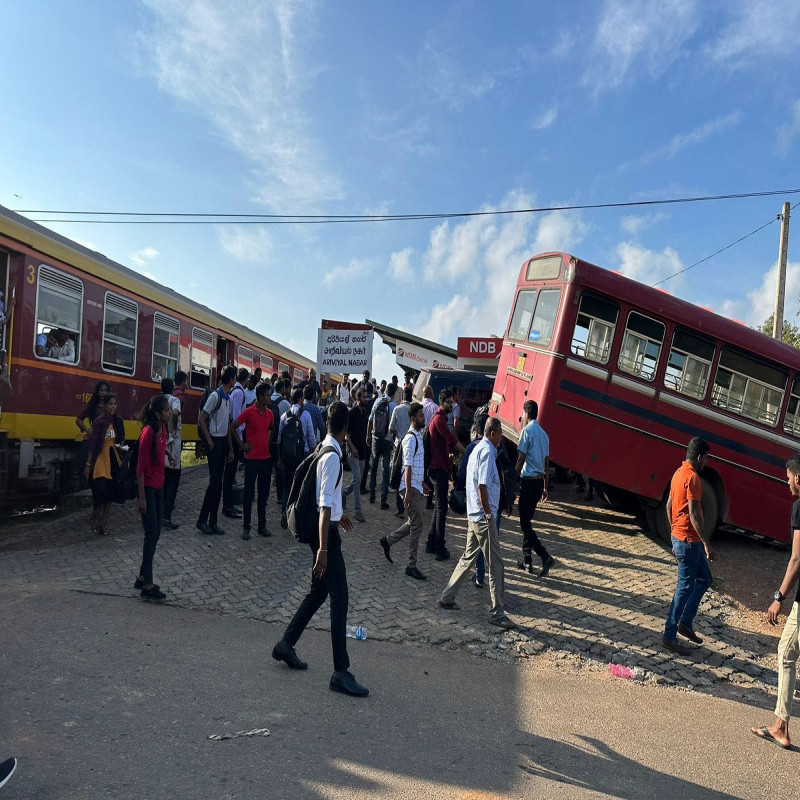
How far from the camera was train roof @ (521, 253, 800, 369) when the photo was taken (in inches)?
347

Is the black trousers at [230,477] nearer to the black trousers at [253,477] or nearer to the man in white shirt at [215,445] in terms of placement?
the man in white shirt at [215,445]

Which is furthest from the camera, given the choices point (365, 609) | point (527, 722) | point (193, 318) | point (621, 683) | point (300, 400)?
point (193, 318)

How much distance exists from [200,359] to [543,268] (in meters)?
7.79

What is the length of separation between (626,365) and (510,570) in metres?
3.51

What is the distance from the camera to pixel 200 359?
1356cm

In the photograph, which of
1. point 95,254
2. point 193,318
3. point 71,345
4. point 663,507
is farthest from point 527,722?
point 193,318

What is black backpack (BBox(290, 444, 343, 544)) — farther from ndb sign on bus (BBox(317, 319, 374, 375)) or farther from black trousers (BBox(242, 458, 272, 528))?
ndb sign on bus (BBox(317, 319, 374, 375))

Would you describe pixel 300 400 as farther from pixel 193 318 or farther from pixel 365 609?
pixel 193 318

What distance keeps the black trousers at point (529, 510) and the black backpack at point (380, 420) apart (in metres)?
2.77

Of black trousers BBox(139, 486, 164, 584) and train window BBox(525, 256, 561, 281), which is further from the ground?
train window BBox(525, 256, 561, 281)

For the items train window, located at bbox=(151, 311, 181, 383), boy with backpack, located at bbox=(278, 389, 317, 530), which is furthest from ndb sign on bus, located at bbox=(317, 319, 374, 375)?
boy with backpack, located at bbox=(278, 389, 317, 530)

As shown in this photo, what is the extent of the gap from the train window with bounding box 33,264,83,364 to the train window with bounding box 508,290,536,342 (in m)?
6.79

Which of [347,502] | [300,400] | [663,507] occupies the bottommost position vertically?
[347,502]

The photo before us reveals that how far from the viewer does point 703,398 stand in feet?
30.1
